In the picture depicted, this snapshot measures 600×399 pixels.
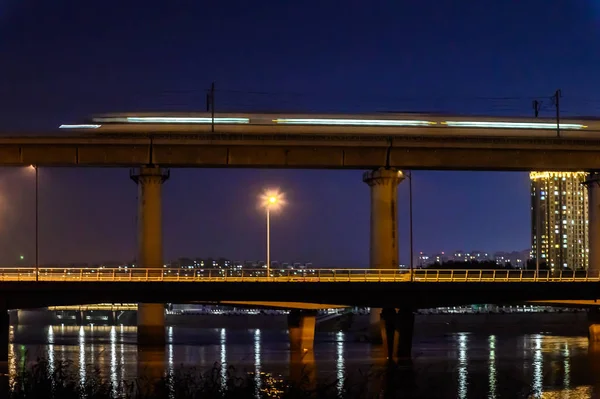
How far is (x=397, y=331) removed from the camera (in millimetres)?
87438

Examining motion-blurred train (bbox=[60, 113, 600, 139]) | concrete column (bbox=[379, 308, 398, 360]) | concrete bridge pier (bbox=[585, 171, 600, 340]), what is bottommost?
concrete column (bbox=[379, 308, 398, 360])

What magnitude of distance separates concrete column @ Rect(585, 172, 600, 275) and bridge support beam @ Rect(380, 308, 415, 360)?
77.0 feet

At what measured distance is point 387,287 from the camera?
7900 centimetres

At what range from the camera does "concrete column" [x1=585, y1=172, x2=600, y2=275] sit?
328ft

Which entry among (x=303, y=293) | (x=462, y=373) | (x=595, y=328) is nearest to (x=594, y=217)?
(x=595, y=328)

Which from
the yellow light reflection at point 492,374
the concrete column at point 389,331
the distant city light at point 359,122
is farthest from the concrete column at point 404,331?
the distant city light at point 359,122

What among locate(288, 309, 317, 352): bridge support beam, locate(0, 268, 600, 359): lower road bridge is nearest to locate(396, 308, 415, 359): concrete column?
locate(0, 268, 600, 359): lower road bridge

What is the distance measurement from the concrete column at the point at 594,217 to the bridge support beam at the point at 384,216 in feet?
60.6

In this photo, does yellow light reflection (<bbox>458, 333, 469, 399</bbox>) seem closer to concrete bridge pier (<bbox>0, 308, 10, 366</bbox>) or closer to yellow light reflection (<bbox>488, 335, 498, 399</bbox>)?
yellow light reflection (<bbox>488, 335, 498, 399</bbox>)

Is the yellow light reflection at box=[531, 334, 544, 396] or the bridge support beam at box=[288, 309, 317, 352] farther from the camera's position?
the bridge support beam at box=[288, 309, 317, 352]

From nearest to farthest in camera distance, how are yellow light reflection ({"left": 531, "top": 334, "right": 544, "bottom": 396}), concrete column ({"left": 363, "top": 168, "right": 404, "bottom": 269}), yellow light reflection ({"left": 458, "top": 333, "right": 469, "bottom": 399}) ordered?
yellow light reflection ({"left": 458, "top": 333, "right": 469, "bottom": 399}), yellow light reflection ({"left": 531, "top": 334, "right": 544, "bottom": 396}), concrete column ({"left": 363, "top": 168, "right": 404, "bottom": 269})

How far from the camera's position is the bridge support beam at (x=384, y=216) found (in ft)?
313

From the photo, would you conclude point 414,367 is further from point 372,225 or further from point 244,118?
point 244,118

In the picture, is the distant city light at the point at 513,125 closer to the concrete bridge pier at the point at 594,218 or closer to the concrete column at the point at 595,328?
the concrete bridge pier at the point at 594,218
